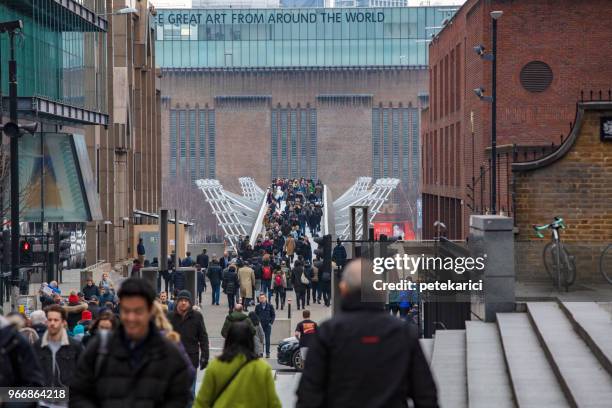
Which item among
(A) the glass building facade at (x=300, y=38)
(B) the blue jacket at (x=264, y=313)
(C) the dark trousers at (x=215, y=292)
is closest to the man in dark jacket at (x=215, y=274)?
(C) the dark trousers at (x=215, y=292)

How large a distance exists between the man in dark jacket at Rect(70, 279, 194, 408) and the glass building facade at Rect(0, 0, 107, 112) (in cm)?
3593

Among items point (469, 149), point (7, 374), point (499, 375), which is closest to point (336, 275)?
point (499, 375)

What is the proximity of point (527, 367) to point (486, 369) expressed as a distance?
0.54m

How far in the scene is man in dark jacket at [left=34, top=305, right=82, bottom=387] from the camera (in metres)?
9.98

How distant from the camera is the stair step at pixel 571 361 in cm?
1160

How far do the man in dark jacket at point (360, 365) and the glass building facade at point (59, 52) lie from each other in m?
36.3

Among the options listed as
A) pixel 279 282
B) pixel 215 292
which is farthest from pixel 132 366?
pixel 215 292

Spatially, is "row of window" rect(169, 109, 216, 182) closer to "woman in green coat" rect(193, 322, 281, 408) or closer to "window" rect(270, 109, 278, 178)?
"window" rect(270, 109, 278, 178)

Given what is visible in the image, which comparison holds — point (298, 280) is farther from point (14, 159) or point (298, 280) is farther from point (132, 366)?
point (132, 366)

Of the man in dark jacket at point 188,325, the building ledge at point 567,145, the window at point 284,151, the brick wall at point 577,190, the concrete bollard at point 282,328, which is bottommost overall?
the concrete bollard at point 282,328

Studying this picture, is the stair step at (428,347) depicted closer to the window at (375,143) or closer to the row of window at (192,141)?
the row of window at (192,141)

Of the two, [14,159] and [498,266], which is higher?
[14,159]

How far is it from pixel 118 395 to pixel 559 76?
3853 cm

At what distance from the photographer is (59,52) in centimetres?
4984
